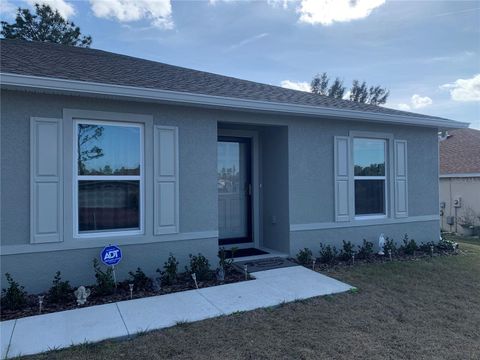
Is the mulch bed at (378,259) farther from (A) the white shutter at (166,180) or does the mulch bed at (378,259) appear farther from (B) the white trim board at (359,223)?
(A) the white shutter at (166,180)

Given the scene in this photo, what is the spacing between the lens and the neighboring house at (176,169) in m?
4.76

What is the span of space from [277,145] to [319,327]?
3.91 m

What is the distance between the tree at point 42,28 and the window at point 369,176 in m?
16.4

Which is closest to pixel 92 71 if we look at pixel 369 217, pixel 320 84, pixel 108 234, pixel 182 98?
pixel 182 98

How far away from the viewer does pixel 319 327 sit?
381cm

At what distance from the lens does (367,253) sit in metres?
6.94

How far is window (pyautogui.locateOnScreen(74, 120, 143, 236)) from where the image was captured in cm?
513

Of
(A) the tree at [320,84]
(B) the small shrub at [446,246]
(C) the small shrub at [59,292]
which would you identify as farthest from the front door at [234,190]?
(A) the tree at [320,84]

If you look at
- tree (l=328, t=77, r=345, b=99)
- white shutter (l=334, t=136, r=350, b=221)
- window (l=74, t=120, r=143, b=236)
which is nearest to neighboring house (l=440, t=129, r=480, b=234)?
white shutter (l=334, t=136, r=350, b=221)

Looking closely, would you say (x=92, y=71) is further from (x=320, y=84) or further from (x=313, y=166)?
(x=320, y=84)

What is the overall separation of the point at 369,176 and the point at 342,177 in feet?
2.82

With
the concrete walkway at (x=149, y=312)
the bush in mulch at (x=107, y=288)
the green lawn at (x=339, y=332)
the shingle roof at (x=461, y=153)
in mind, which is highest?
the shingle roof at (x=461, y=153)

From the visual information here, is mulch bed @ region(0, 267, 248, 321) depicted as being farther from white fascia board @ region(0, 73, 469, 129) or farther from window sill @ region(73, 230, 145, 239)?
white fascia board @ region(0, 73, 469, 129)

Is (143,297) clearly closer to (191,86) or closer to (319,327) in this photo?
(319,327)
